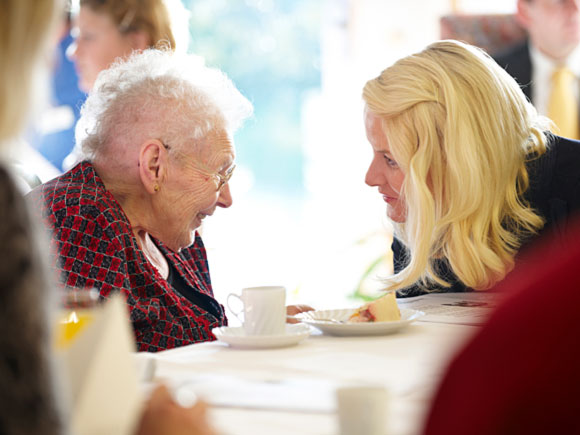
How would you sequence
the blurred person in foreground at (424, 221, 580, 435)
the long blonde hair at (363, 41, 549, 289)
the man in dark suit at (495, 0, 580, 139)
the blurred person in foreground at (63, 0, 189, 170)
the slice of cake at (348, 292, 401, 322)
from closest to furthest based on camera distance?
1. the blurred person in foreground at (424, 221, 580, 435)
2. the slice of cake at (348, 292, 401, 322)
3. the long blonde hair at (363, 41, 549, 289)
4. the blurred person in foreground at (63, 0, 189, 170)
5. the man in dark suit at (495, 0, 580, 139)

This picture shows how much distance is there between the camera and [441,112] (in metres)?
2.01

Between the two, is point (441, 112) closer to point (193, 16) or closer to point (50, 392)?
point (50, 392)

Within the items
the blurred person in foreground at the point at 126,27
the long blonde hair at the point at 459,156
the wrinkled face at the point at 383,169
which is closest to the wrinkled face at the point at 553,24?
the blurred person in foreground at the point at 126,27

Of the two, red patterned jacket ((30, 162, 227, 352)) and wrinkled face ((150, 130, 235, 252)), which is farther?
wrinkled face ((150, 130, 235, 252))

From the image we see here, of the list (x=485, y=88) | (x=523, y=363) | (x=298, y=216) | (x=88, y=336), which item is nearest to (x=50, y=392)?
(x=88, y=336)

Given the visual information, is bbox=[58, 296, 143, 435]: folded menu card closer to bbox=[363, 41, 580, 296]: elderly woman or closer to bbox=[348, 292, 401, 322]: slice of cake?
bbox=[348, 292, 401, 322]: slice of cake

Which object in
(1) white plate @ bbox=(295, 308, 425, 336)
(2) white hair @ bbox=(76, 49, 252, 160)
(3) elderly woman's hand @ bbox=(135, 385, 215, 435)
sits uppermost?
(2) white hair @ bbox=(76, 49, 252, 160)

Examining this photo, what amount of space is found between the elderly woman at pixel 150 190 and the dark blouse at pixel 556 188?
867 mm

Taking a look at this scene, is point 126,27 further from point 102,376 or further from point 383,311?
point 102,376

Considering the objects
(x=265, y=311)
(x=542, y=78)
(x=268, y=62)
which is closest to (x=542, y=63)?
(x=542, y=78)

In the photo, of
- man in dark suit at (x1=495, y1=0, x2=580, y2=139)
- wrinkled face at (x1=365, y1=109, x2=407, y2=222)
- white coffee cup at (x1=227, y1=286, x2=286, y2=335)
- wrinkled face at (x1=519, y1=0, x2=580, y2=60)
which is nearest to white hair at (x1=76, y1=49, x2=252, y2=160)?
wrinkled face at (x1=365, y1=109, x2=407, y2=222)

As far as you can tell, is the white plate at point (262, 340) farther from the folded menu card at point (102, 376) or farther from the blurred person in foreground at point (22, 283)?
the blurred person in foreground at point (22, 283)

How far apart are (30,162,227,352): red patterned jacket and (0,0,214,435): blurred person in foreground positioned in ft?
4.01

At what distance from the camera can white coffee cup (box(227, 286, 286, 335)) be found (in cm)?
141
